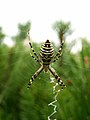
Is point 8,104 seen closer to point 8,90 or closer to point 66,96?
point 8,90

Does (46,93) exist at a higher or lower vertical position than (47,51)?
lower

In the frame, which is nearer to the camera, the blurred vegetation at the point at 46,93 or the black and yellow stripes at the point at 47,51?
the black and yellow stripes at the point at 47,51

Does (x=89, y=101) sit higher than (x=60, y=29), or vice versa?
(x=60, y=29)

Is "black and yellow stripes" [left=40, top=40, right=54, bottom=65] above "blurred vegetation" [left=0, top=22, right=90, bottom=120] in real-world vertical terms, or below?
above

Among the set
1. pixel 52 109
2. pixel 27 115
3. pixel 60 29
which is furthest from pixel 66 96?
pixel 60 29

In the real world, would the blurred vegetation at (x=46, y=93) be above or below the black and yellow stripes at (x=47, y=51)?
below

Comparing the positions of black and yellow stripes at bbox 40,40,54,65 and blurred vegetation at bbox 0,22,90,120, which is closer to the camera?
black and yellow stripes at bbox 40,40,54,65

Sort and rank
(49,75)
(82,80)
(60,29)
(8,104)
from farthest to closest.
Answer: (8,104), (82,80), (49,75), (60,29)

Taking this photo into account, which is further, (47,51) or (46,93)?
(46,93)
